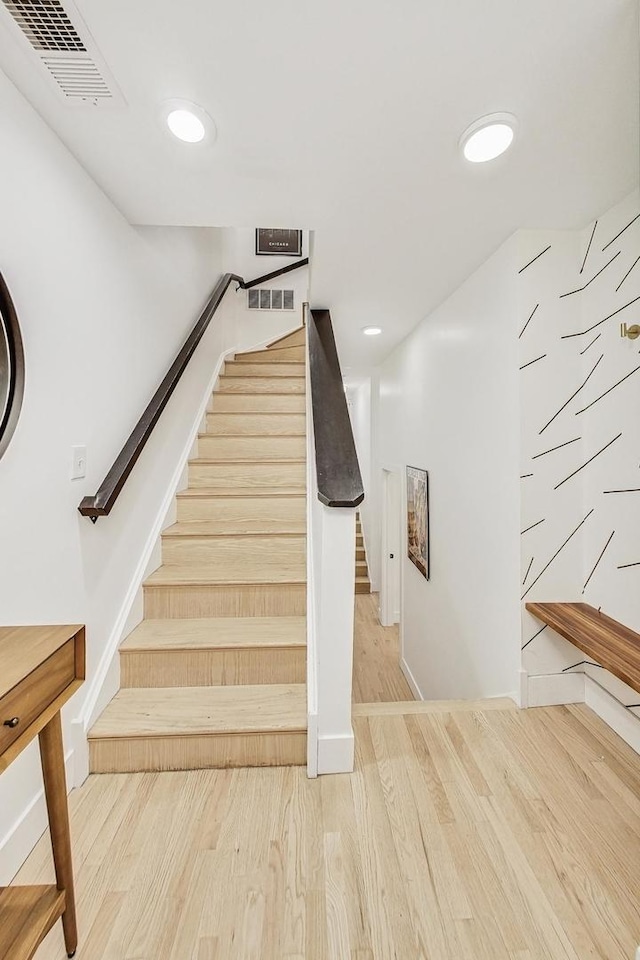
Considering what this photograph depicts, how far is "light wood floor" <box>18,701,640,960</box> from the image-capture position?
108 centimetres

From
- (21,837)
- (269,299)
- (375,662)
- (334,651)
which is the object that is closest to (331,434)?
(334,651)

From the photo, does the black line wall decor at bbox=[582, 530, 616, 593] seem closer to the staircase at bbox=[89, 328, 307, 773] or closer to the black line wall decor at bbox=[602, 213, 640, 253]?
the black line wall decor at bbox=[602, 213, 640, 253]

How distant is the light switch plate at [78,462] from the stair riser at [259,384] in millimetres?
2173

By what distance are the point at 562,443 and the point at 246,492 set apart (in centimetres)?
180

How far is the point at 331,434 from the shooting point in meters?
1.84

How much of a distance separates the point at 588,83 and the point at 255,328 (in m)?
4.53

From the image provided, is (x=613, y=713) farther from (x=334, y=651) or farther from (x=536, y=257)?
(x=536, y=257)

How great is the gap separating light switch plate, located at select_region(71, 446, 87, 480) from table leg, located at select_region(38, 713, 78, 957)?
0.86m

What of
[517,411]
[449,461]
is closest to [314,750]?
[517,411]

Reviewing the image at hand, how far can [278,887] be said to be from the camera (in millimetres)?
1208

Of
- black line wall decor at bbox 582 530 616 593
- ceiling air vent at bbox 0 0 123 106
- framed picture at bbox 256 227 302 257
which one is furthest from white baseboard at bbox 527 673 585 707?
framed picture at bbox 256 227 302 257

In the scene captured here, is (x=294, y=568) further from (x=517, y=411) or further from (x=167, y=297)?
(x=167, y=297)

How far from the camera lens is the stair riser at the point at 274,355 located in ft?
14.5

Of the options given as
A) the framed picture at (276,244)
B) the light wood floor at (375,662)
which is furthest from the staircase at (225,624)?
the framed picture at (276,244)
